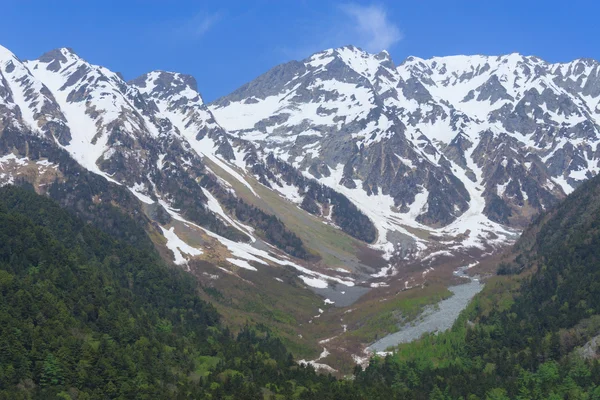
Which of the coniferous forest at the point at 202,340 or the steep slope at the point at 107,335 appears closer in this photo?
the steep slope at the point at 107,335

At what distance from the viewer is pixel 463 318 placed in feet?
561

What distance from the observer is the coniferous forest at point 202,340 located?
334 feet

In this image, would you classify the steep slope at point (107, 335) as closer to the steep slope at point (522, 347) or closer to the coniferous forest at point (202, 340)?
the coniferous forest at point (202, 340)

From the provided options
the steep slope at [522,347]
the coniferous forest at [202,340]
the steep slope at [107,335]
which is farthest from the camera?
the steep slope at [522,347]

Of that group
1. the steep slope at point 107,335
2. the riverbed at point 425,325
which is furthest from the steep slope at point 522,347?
the steep slope at point 107,335

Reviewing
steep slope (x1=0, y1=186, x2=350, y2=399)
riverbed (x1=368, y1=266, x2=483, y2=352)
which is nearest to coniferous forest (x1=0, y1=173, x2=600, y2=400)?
steep slope (x1=0, y1=186, x2=350, y2=399)

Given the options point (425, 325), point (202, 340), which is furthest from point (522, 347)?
point (202, 340)

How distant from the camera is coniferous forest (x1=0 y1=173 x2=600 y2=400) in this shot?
334ft

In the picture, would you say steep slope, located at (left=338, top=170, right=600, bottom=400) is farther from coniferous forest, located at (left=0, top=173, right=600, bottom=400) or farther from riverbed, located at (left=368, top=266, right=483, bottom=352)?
riverbed, located at (left=368, top=266, right=483, bottom=352)

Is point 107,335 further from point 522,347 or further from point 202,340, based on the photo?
point 522,347

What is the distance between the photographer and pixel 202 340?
148250mm

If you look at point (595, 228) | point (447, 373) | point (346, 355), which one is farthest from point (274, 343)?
point (595, 228)

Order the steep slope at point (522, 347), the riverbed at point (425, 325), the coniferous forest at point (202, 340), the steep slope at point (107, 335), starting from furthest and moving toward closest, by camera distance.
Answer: the riverbed at point (425, 325), the steep slope at point (522, 347), the coniferous forest at point (202, 340), the steep slope at point (107, 335)

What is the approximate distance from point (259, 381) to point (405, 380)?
32.0 metres
